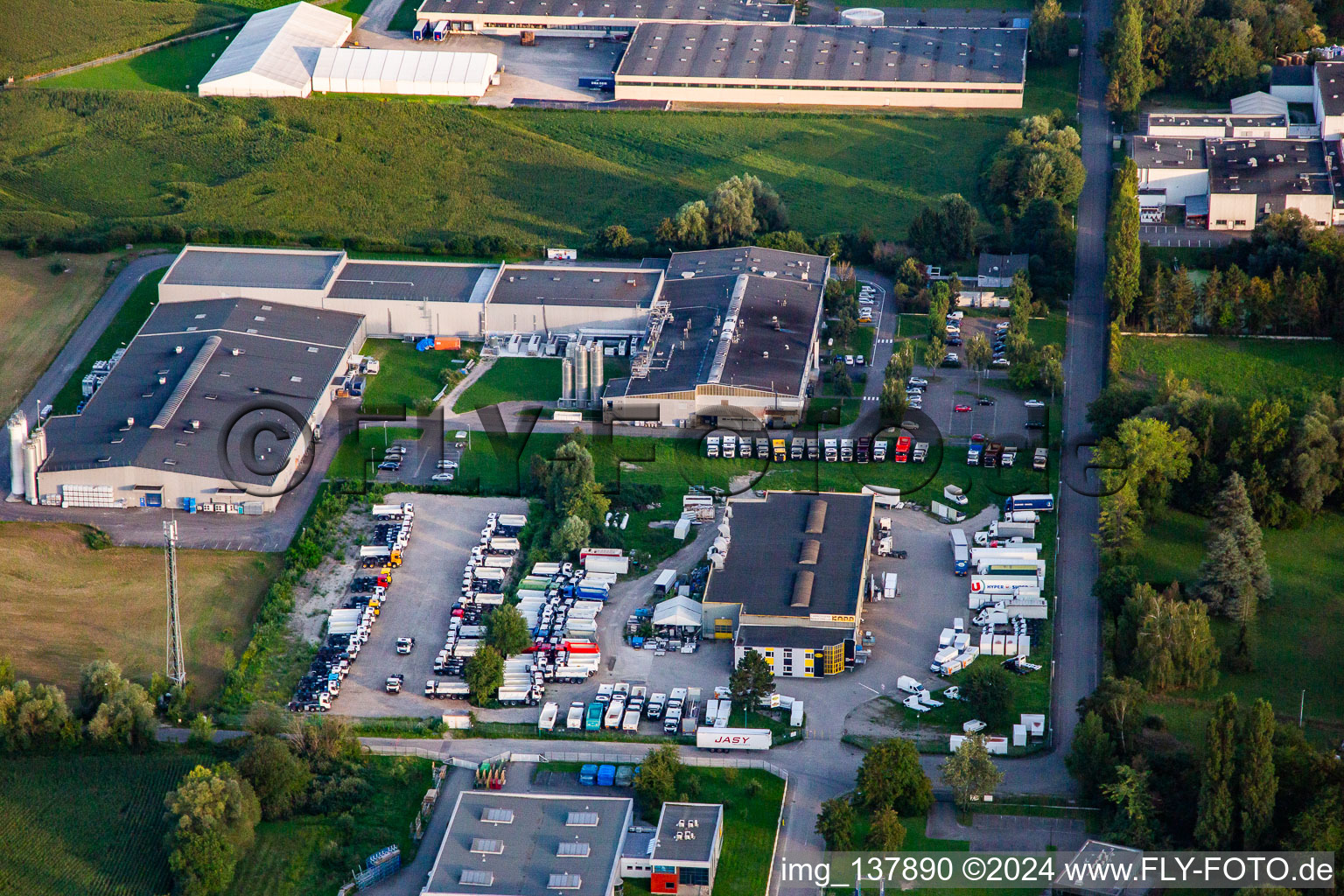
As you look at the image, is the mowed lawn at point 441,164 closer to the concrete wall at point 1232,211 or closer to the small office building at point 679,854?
the concrete wall at point 1232,211

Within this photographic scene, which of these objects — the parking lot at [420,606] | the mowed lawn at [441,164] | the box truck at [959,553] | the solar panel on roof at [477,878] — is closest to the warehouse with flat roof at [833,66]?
the mowed lawn at [441,164]

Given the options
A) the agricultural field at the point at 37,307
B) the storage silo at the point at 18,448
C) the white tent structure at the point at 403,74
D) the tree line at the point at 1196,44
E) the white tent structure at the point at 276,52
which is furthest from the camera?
the white tent structure at the point at 403,74

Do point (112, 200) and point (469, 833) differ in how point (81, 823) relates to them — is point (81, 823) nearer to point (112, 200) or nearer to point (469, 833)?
point (469, 833)

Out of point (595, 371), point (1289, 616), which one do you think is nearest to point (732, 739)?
point (1289, 616)

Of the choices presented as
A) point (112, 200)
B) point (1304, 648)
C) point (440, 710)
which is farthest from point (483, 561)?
point (112, 200)

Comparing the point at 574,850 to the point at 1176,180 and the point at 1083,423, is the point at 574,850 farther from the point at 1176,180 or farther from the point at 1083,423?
the point at 1176,180
